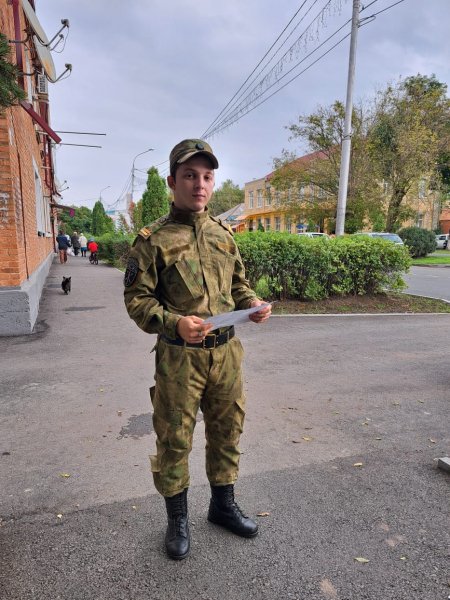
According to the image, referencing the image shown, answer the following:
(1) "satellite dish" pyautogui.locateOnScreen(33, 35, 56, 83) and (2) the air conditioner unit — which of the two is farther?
(2) the air conditioner unit

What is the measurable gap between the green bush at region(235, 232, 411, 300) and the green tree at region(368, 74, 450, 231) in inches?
630

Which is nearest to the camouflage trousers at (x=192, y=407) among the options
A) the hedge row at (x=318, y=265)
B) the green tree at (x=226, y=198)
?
the hedge row at (x=318, y=265)

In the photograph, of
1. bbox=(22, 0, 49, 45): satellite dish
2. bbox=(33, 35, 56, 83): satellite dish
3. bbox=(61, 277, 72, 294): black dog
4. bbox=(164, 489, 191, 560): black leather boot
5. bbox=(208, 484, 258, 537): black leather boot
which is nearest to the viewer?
bbox=(164, 489, 191, 560): black leather boot

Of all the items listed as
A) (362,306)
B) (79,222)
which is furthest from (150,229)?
(79,222)

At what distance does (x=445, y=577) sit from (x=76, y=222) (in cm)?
8959

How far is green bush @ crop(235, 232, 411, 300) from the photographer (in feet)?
29.3

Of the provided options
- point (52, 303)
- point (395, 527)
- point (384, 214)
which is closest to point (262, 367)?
point (395, 527)

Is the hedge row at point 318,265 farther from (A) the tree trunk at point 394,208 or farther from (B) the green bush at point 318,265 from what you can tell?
(A) the tree trunk at point 394,208

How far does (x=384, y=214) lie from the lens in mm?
26609

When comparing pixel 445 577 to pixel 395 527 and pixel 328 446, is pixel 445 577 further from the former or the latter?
pixel 328 446

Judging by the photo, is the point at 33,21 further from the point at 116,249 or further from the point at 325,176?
the point at 325,176

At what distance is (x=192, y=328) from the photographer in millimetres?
1829

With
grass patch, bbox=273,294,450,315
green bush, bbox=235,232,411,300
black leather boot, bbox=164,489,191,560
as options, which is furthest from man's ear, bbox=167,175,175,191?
green bush, bbox=235,232,411,300

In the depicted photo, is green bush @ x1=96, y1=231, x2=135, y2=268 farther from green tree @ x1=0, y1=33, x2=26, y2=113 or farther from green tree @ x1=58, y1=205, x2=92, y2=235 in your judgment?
green tree @ x1=58, y1=205, x2=92, y2=235
